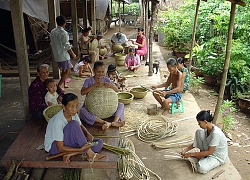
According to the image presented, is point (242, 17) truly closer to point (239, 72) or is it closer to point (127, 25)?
point (239, 72)

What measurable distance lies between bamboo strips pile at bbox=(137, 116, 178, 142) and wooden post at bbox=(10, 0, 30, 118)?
6.34 ft

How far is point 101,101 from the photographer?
3.78 meters

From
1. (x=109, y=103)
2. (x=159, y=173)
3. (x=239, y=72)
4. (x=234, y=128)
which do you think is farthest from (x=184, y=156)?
(x=239, y=72)

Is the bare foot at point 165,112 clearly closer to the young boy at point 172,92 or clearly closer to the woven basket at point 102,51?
the young boy at point 172,92

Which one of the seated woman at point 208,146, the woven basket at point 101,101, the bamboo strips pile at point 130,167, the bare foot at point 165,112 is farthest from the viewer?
the bare foot at point 165,112

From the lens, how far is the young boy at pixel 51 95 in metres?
3.89

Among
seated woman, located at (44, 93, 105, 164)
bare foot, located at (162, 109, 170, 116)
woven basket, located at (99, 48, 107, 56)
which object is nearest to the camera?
seated woman, located at (44, 93, 105, 164)

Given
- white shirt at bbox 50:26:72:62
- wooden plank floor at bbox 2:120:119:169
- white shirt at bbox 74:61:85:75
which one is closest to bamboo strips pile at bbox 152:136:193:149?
wooden plank floor at bbox 2:120:119:169

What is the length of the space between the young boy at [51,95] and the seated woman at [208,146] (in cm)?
200

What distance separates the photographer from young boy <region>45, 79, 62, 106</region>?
389 cm

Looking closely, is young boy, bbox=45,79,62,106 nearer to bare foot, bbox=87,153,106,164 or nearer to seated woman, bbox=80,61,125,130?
seated woman, bbox=80,61,125,130

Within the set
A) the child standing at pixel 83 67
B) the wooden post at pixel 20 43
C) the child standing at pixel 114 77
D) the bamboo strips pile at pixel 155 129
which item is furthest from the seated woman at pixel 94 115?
the child standing at pixel 83 67

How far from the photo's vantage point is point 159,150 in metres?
4.00

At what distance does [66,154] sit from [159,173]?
1264 mm
